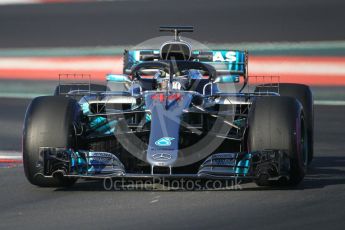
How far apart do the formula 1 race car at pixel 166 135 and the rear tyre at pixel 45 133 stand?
10 millimetres

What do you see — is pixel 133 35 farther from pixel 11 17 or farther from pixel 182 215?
pixel 182 215

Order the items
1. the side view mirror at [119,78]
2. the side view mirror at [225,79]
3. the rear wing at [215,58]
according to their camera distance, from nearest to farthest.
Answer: the side view mirror at [225,79]
the side view mirror at [119,78]
the rear wing at [215,58]

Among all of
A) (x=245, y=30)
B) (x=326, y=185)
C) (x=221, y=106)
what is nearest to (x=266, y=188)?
(x=326, y=185)

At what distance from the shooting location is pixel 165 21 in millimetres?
23625

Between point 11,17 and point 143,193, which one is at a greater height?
point 11,17

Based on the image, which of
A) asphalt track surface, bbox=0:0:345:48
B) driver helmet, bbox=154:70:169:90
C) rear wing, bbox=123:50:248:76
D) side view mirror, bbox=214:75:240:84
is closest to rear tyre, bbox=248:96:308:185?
driver helmet, bbox=154:70:169:90

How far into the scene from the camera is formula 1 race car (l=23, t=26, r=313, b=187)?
10.6 metres

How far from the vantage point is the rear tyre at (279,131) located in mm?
10727

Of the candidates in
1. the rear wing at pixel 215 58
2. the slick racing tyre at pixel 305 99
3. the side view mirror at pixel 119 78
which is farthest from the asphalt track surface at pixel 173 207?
the rear wing at pixel 215 58

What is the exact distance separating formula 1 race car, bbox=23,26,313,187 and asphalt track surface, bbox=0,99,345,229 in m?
0.21

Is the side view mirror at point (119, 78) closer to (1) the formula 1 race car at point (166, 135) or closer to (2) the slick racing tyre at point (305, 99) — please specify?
(1) the formula 1 race car at point (166, 135)

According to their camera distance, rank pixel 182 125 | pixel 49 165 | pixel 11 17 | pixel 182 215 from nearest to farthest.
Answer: pixel 182 215, pixel 49 165, pixel 182 125, pixel 11 17

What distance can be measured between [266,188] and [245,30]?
12.2 metres

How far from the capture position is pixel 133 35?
923 inches
